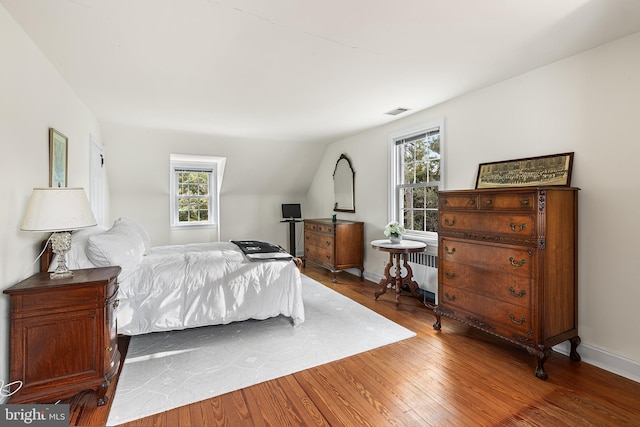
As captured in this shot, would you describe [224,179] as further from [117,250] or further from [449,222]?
[449,222]

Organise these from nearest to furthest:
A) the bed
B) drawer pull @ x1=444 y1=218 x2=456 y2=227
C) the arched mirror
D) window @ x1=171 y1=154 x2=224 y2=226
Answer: the bed
drawer pull @ x1=444 y1=218 x2=456 y2=227
the arched mirror
window @ x1=171 y1=154 x2=224 y2=226

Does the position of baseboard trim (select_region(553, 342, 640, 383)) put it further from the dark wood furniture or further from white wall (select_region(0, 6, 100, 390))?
→ white wall (select_region(0, 6, 100, 390))

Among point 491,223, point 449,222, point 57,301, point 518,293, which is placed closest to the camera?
point 57,301

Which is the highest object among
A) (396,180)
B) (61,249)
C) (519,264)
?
(396,180)

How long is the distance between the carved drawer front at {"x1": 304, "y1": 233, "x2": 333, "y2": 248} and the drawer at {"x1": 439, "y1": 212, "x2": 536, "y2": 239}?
221 cm

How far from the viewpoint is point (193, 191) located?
610cm

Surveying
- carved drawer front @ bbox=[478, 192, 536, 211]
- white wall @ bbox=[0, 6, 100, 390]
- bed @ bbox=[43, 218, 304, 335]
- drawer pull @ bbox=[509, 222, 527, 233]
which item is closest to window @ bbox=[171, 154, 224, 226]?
bed @ bbox=[43, 218, 304, 335]

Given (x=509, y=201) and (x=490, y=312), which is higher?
(x=509, y=201)

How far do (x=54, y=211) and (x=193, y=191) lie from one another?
14.1ft

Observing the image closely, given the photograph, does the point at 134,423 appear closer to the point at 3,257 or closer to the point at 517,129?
the point at 3,257

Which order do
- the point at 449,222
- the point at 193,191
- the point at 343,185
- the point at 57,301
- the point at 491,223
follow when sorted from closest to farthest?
the point at 57,301
the point at 491,223
the point at 449,222
the point at 343,185
the point at 193,191

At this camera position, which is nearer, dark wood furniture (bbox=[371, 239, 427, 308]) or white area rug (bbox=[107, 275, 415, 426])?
white area rug (bbox=[107, 275, 415, 426])

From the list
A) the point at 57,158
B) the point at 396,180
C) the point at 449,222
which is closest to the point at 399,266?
the point at 449,222

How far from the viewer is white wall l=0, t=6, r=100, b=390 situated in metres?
1.82
